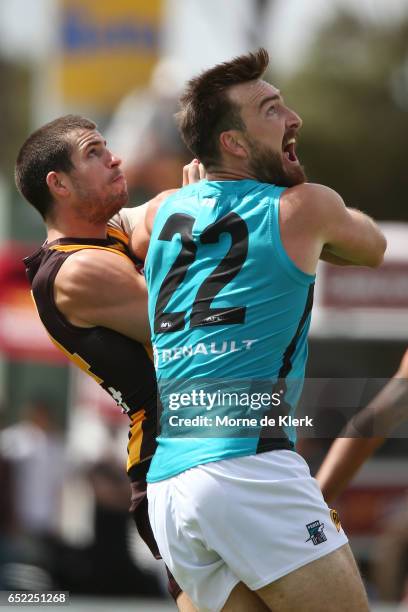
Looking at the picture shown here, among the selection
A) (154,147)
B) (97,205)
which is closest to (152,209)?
(97,205)

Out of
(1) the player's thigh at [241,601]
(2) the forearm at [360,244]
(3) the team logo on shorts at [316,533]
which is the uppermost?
(2) the forearm at [360,244]

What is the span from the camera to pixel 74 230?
503cm

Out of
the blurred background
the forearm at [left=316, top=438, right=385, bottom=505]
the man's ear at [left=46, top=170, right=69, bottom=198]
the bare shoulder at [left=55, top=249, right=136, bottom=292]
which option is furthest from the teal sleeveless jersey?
the blurred background

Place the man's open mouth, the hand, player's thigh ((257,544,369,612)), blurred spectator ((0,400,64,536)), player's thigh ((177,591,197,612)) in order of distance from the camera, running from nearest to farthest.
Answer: player's thigh ((257,544,369,612)) → the man's open mouth → player's thigh ((177,591,197,612)) → the hand → blurred spectator ((0,400,64,536))

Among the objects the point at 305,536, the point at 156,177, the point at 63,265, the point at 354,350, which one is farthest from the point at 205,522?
the point at 156,177

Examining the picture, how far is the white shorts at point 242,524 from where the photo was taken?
4.05m

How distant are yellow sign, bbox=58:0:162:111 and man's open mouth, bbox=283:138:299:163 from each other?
55.5ft

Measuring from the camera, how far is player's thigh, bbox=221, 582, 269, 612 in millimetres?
4137

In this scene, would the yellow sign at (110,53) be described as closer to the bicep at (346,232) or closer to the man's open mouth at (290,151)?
the man's open mouth at (290,151)

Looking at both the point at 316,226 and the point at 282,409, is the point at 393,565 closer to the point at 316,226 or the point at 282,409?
the point at 282,409

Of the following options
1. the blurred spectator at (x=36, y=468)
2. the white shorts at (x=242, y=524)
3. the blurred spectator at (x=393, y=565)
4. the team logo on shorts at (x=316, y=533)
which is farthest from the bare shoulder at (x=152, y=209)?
the blurred spectator at (x=36, y=468)

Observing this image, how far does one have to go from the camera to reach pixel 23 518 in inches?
510

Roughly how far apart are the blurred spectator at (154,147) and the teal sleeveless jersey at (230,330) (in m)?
12.2

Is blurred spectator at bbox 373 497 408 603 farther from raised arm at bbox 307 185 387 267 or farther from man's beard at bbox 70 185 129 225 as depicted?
raised arm at bbox 307 185 387 267
